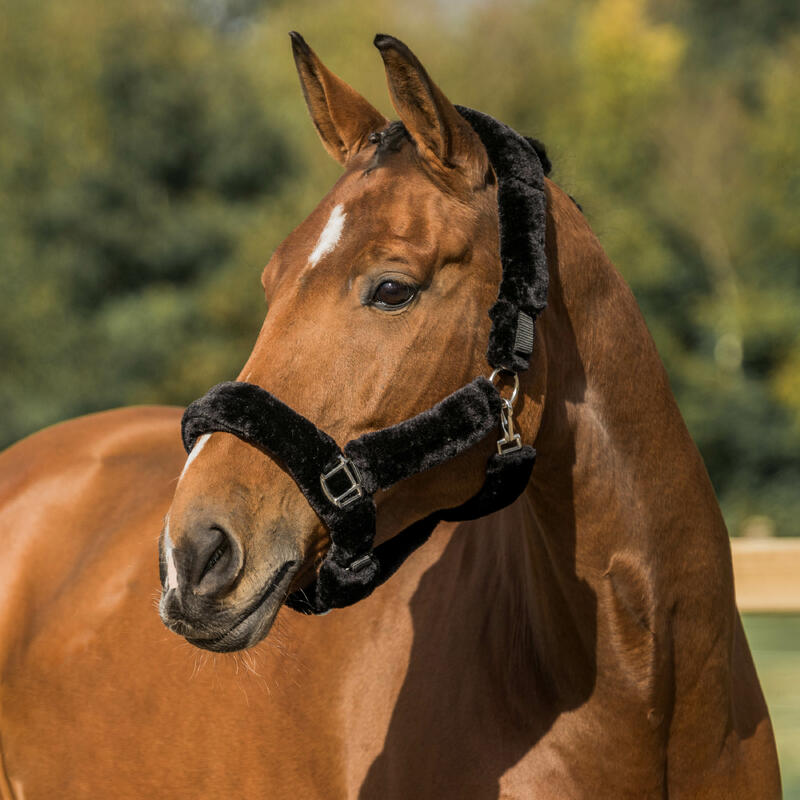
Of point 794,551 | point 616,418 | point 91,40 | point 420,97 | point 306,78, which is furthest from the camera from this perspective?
point 91,40

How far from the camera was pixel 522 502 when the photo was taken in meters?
2.67

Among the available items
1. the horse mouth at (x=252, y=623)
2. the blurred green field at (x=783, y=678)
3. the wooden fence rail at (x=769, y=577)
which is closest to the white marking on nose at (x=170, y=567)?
the horse mouth at (x=252, y=623)

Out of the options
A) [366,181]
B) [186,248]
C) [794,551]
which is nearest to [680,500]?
[366,181]


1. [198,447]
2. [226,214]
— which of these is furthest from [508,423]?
[226,214]

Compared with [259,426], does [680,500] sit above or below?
below

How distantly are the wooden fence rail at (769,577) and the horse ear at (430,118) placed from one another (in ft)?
12.0

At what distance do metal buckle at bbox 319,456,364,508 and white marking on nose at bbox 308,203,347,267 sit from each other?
40 centimetres

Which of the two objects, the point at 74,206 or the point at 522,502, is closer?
the point at 522,502

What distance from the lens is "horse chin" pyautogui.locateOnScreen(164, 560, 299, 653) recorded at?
2074 mm

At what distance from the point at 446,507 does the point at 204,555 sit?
0.59 metres

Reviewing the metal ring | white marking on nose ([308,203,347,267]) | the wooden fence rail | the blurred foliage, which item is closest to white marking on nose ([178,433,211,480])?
white marking on nose ([308,203,347,267])

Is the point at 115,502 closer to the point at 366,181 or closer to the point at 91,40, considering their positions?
the point at 366,181

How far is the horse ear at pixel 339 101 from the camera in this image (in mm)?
2545

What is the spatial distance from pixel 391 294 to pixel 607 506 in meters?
0.66
